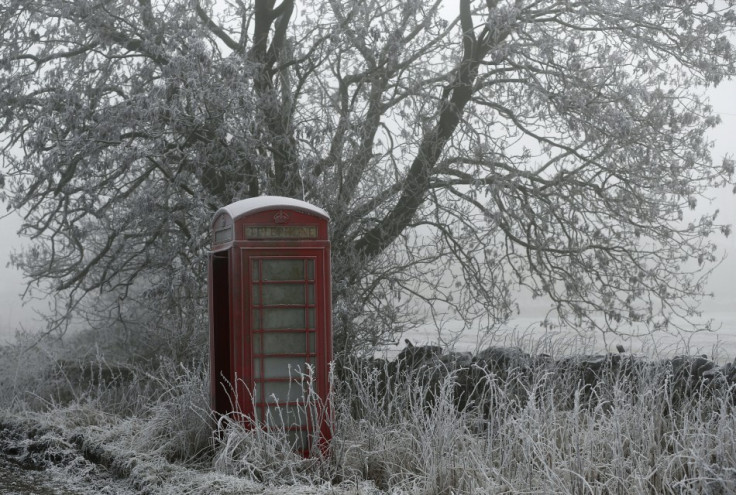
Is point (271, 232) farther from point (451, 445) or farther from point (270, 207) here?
point (451, 445)

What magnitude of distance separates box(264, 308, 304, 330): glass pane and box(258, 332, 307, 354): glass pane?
0.21 feet

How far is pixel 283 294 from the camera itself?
707 centimetres

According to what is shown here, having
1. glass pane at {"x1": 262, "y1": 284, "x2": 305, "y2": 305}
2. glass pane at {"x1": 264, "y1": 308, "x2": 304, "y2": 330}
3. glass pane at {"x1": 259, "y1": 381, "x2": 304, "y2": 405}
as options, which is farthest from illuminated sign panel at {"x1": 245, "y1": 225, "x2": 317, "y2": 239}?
glass pane at {"x1": 259, "y1": 381, "x2": 304, "y2": 405}

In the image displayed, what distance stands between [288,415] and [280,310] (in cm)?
83

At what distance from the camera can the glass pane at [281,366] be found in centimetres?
704

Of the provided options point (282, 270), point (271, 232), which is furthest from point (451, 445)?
point (271, 232)

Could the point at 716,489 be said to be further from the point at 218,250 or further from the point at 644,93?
the point at 644,93

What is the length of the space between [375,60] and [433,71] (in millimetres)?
884

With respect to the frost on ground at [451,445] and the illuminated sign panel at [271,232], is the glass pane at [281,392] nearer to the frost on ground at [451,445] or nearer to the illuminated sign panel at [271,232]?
the frost on ground at [451,445]

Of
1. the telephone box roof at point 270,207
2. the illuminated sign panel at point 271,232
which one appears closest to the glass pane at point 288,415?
the illuminated sign panel at point 271,232

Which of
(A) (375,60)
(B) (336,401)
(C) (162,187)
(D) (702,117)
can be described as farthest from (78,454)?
(D) (702,117)

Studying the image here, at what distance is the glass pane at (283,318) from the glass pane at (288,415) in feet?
2.08

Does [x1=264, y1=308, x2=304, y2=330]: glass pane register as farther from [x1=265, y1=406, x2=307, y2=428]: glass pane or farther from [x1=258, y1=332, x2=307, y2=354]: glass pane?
[x1=265, y1=406, x2=307, y2=428]: glass pane

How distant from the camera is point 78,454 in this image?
8.59 meters
